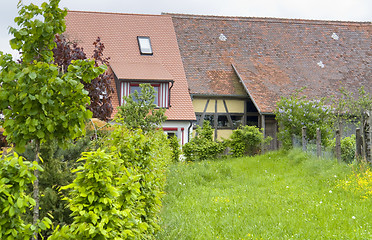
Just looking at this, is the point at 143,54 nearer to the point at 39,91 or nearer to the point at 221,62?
the point at 221,62

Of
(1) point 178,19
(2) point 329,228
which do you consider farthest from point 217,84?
(2) point 329,228

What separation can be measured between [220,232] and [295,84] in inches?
751

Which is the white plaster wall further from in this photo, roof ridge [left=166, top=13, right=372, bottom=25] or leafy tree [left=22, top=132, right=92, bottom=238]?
leafy tree [left=22, top=132, right=92, bottom=238]

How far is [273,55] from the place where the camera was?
2770 cm

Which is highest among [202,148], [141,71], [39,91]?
[141,71]

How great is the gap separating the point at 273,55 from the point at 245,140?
8.19 m

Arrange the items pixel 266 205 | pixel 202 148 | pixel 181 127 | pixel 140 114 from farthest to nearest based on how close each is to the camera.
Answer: pixel 181 127, pixel 202 148, pixel 140 114, pixel 266 205

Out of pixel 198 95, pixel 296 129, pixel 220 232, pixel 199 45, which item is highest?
pixel 199 45

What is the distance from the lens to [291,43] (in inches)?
1136

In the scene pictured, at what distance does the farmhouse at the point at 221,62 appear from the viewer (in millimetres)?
23809

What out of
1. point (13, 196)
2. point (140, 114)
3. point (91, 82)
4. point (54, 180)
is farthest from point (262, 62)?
point (13, 196)

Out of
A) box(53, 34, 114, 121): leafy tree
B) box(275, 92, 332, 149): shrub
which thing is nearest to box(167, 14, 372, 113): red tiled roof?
box(275, 92, 332, 149): shrub

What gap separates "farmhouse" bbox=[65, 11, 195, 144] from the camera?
2334 centimetres

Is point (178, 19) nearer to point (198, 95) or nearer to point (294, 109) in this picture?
point (198, 95)
